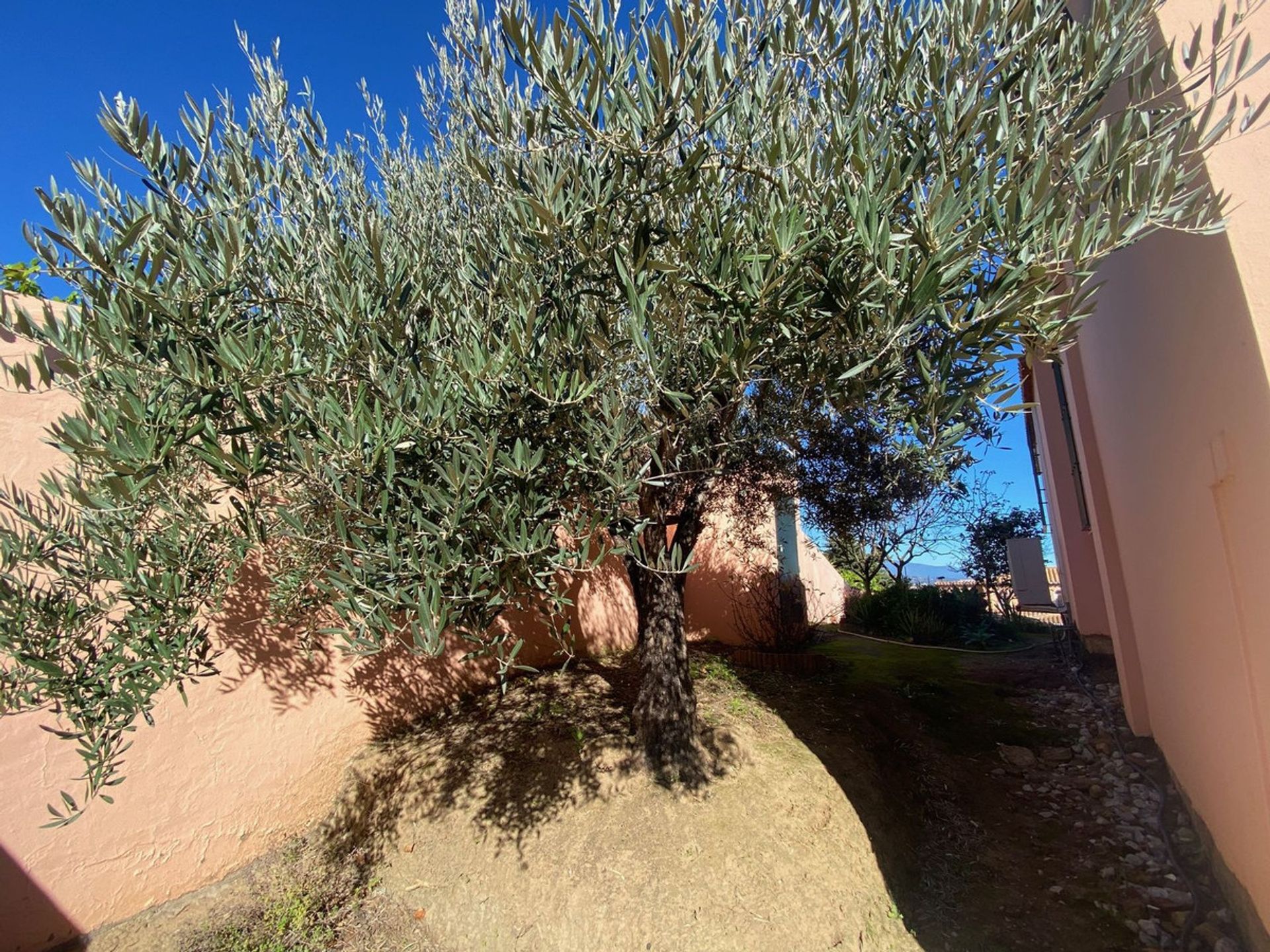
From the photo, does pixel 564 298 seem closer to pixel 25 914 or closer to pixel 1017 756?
pixel 25 914

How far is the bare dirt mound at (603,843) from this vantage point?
423 cm

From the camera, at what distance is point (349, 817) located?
5.29m

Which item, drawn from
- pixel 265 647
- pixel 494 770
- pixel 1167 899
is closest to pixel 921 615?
pixel 1167 899

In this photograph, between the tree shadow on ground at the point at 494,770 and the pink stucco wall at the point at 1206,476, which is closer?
the pink stucco wall at the point at 1206,476

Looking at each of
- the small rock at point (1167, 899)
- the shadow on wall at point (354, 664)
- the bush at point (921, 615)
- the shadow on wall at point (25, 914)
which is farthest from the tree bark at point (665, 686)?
the bush at point (921, 615)

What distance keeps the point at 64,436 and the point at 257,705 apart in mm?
3309

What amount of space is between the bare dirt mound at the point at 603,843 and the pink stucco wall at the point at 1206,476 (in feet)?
7.38

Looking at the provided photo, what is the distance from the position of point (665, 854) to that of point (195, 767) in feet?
11.2

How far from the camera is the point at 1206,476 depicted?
11.6 feet

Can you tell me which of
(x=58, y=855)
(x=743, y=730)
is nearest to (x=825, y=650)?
(x=743, y=730)

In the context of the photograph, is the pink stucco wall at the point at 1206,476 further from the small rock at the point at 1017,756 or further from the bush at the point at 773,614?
the bush at the point at 773,614

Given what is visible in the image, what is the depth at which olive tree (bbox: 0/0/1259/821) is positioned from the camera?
274 cm

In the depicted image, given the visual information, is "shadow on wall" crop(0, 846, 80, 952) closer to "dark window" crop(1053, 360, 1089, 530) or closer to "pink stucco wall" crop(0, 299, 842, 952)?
"pink stucco wall" crop(0, 299, 842, 952)

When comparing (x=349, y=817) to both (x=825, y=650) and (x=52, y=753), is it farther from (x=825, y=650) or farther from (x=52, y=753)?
(x=825, y=650)
